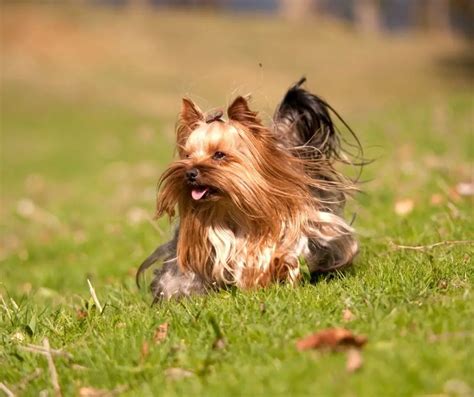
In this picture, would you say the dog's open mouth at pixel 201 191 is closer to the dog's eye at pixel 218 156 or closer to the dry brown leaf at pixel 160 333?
the dog's eye at pixel 218 156

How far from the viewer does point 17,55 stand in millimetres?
36844

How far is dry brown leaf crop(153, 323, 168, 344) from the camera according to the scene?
3709 mm

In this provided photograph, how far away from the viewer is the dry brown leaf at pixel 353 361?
9.34ft

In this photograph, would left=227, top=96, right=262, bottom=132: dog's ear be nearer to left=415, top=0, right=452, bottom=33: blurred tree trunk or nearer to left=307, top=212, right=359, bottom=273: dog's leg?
left=307, top=212, right=359, bottom=273: dog's leg

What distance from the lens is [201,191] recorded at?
4555 mm

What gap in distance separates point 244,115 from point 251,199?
1.56 feet

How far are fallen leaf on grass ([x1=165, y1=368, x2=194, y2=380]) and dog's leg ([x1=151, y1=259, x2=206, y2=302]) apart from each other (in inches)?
55.4

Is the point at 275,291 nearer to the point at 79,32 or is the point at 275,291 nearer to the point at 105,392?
the point at 105,392

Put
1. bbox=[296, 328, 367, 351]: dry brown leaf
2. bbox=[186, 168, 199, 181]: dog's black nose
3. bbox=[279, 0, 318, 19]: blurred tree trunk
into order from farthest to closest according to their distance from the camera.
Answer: bbox=[279, 0, 318, 19]: blurred tree trunk, bbox=[186, 168, 199, 181]: dog's black nose, bbox=[296, 328, 367, 351]: dry brown leaf

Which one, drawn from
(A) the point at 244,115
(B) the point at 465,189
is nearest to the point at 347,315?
(A) the point at 244,115

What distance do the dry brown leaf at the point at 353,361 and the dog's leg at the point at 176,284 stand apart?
196 cm

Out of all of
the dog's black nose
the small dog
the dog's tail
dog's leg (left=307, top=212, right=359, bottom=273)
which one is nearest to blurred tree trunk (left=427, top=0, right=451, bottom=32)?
the dog's tail

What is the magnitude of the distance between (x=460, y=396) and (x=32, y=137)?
22.8 meters

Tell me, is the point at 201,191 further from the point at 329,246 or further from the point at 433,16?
the point at 433,16
